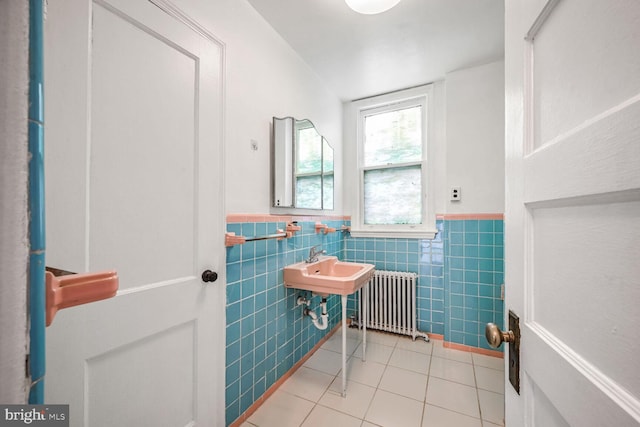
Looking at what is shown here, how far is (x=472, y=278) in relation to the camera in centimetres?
214

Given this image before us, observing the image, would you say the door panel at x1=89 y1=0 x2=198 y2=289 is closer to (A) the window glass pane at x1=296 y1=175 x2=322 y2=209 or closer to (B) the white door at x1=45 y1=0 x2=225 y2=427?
(B) the white door at x1=45 y1=0 x2=225 y2=427

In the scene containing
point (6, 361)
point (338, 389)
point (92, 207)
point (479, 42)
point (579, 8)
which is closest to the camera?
point (6, 361)

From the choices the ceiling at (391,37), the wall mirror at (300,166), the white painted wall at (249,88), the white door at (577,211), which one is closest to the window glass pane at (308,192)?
the wall mirror at (300,166)

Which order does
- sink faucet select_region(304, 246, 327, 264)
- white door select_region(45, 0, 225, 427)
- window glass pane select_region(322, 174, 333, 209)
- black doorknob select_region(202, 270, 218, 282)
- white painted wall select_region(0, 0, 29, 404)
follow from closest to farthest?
white painted wall select_region(0, 0, 29, 404) → white door select_region(45, 0, 225, 427) → black doorknob select_region(202, 270, 218, 282) → sink faucet select_region(304, 246, 327, 264) → window glass pane select_region(322, 174, 333, 209)

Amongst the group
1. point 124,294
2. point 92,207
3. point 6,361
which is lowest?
point 124,294

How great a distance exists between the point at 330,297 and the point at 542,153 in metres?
2.14

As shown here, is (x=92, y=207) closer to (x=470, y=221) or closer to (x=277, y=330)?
(x=277, y=330)

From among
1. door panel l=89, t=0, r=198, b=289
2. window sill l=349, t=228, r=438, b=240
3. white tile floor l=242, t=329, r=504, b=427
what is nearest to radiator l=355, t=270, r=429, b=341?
white tile floor l=242, t=329, r=504, b=427

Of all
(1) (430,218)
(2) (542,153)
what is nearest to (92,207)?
(2) (542,153)

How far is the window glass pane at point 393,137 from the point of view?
250 cm

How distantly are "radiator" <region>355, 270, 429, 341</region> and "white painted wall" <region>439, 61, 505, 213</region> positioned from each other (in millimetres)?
808

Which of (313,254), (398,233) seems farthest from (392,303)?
(313,254)

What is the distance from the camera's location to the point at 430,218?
239 centimetres

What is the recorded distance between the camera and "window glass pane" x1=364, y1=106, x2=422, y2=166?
2.50m
